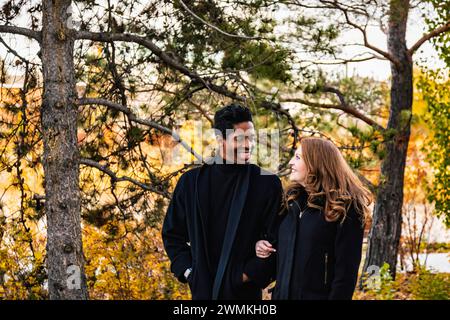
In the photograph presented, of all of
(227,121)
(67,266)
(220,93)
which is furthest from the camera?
(220,93)

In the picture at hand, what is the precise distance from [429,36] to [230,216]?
7.39m

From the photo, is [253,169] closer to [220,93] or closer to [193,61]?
[220,93]

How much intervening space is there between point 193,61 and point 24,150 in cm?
178

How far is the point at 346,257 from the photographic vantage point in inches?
106

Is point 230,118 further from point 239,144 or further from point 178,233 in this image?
point 178,233

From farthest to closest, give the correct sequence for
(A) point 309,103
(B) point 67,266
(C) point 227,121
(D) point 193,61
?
(A) point 309,103
(D) point 193,61
(B) point 67,266
(C) point 227,121

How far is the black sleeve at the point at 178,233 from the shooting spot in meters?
3.15

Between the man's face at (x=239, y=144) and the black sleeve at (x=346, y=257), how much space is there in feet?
1.82

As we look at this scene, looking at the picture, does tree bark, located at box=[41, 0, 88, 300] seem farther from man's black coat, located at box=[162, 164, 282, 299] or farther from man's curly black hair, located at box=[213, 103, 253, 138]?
man's curly black hair, located at box=[213, 103, 253, 138]

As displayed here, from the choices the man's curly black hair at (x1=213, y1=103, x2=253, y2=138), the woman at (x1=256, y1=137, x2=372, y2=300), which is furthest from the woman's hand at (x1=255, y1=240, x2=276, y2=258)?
the man's curly black hair at (x1=213, y1=103, x2=253, y2=138)

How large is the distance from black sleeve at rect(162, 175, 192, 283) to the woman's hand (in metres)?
0.37

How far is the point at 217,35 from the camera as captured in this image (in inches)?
235

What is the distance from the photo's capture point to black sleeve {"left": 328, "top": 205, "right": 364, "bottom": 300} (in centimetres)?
268
